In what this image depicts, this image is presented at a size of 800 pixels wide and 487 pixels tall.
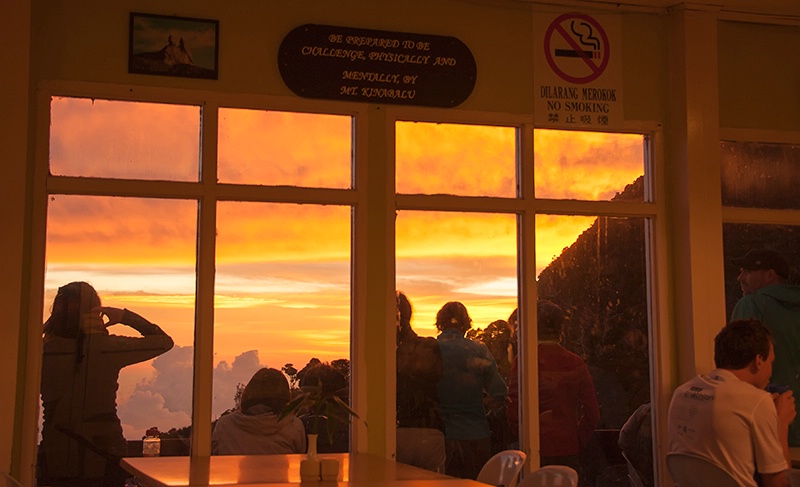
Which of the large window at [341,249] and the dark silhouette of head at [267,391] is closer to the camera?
the large window at [341,249]

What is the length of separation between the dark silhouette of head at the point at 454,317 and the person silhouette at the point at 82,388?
1.99 m

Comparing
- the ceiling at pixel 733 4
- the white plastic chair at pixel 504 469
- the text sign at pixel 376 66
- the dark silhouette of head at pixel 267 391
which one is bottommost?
the white plastic chair at pixel 504 469

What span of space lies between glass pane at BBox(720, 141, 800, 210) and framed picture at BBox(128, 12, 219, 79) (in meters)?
3.84

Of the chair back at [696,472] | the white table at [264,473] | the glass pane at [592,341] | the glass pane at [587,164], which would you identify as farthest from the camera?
the glass pane at [587,164]

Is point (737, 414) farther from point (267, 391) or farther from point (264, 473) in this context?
point (267, 391)

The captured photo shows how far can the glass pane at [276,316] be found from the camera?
643 centimetres

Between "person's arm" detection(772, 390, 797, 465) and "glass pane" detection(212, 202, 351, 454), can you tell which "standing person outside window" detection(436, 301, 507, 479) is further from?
"person's arm" detection(772, 390, 797, 465)

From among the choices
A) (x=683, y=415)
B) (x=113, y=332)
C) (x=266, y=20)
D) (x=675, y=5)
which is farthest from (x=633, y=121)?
(x=113, y=332)

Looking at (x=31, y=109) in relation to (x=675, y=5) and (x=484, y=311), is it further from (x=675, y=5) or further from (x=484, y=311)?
(x=675, y=5)

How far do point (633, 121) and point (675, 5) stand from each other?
919 mm

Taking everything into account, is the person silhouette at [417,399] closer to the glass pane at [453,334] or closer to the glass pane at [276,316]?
the glass pane at [453,334]

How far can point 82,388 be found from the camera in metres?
6.18

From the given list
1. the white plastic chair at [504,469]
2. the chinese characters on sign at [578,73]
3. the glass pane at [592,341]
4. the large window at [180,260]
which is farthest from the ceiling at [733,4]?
the white plastic chair at [504,469]

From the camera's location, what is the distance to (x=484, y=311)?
694cm
